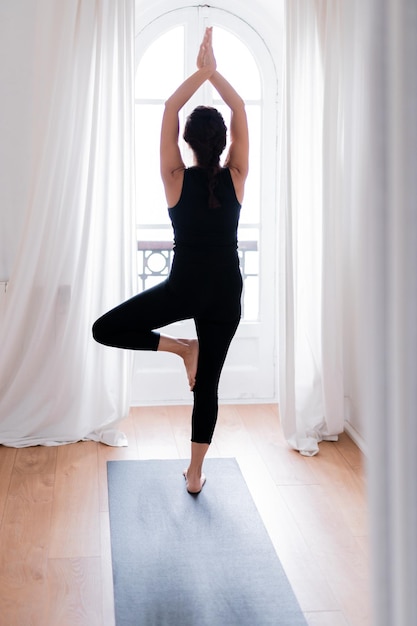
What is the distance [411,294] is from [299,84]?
2.90m

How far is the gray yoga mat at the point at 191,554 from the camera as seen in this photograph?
2174 millimetres

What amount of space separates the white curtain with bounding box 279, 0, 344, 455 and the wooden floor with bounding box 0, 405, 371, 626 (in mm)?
245

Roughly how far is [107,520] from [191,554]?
0.42 m

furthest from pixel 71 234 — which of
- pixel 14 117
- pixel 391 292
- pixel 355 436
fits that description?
pixel 391 292

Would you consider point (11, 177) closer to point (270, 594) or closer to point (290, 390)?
point (290, 390)

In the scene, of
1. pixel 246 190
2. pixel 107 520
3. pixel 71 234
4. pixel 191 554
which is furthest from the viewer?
pixel 246 190

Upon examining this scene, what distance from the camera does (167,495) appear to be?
9.93 feet

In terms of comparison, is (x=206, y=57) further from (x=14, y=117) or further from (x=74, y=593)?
(x=74, y=593)

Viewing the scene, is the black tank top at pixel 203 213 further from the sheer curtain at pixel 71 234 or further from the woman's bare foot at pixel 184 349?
the sheer curtain at pixel 71 234

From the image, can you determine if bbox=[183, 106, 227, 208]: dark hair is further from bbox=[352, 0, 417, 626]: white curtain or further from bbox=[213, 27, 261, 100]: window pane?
bbox=[352, 0, 417, 626]: white curtain

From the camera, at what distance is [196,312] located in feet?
9.21

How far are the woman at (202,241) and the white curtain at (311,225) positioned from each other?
0.76 meters

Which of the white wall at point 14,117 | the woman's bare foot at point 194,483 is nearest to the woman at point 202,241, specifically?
the woman's bare foot at point 194,483

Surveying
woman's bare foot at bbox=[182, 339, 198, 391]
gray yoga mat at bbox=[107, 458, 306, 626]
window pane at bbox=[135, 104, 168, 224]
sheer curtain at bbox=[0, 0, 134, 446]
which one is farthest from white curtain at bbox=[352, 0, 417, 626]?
window pane at bbox=[135, 104, 168, 224]
